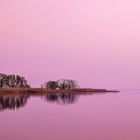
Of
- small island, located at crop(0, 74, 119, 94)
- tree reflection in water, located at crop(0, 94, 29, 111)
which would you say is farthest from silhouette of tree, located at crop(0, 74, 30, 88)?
tree reflection in water, located at crop(0, 94, 29, 111)

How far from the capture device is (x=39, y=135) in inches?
873

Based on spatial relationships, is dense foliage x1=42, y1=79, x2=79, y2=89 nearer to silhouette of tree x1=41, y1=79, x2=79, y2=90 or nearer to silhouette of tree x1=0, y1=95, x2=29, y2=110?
silhouette of tree x1=41, y1=79, x2=79, y2=90

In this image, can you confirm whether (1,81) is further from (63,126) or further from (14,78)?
(63,126)

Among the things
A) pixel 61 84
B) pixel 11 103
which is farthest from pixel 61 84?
pixel 11 103

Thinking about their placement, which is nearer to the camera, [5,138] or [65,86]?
[5,138]

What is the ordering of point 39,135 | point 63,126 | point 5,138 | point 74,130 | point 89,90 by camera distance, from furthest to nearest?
point 89,90 < point 63,126 < point 74,130 < point 39,135 < point 5,138

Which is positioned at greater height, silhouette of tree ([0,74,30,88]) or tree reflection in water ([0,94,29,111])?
silhouette of tree ([0,74,30,88])

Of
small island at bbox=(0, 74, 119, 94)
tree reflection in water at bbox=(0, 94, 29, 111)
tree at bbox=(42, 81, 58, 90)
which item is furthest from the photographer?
tree at bbox=(42, 81, 58, 90)

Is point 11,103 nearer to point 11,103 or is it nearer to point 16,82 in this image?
point 11,103

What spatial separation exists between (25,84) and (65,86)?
69.6 feet

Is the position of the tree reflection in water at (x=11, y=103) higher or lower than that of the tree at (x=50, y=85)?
lower

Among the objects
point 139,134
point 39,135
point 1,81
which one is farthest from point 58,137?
point 1,81

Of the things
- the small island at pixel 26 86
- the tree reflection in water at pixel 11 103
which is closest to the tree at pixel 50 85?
the small island at pixel 26 86

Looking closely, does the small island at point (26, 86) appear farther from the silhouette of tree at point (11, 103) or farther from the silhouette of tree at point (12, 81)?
the silhouette of tree at point (11, 103)
